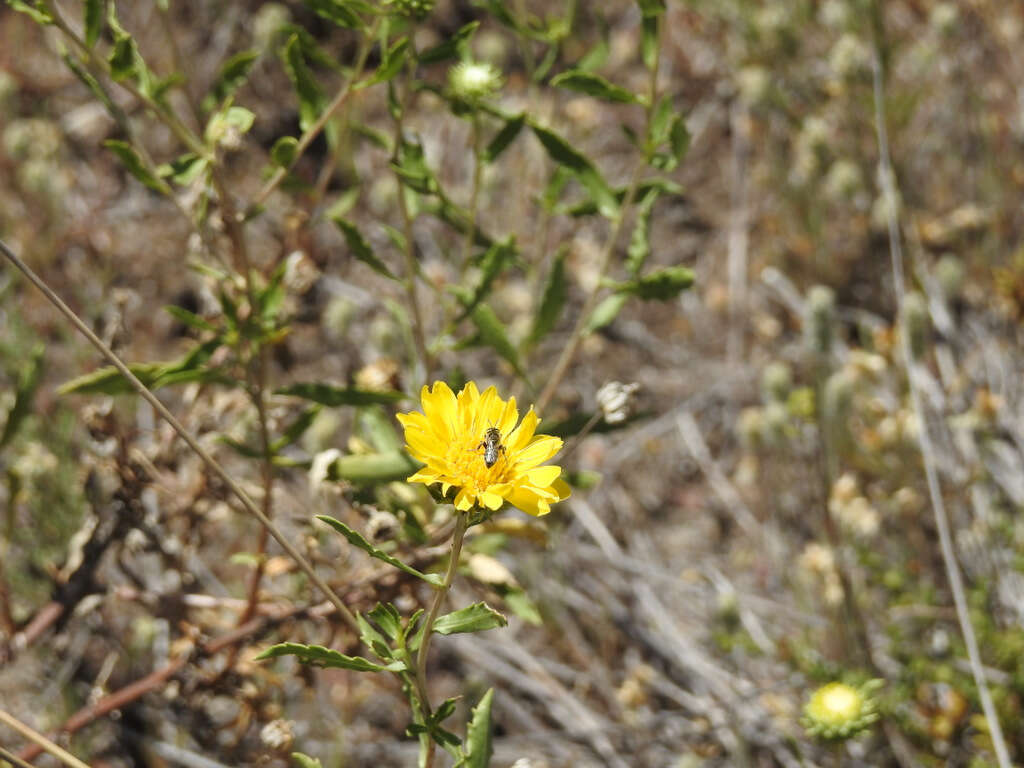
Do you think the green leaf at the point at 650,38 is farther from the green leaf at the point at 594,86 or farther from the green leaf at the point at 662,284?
the green leaf at the point at 662,284

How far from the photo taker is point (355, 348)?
457 cm

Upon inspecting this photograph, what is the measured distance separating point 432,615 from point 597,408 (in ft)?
2.98

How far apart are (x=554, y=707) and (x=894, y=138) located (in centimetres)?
287

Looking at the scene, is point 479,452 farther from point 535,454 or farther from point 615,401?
point 615,401

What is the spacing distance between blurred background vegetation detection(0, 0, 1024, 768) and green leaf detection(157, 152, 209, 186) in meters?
0.34

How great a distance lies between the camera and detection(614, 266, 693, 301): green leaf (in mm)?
2340

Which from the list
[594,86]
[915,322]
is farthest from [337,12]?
[915,322]

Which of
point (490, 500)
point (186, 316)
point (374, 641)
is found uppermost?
point (186, 316)

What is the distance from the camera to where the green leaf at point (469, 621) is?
1662 millimetres

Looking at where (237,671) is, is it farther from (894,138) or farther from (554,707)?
(894,138)

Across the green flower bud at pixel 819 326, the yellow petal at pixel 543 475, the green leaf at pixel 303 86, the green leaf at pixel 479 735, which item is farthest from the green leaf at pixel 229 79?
the green flower bud at pixel 819 326

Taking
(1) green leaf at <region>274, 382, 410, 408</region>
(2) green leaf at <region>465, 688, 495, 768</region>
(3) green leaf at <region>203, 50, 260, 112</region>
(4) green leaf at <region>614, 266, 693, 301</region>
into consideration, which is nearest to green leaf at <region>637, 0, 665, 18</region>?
(4) green leaf at <region>614, 266, 693, 301</region>

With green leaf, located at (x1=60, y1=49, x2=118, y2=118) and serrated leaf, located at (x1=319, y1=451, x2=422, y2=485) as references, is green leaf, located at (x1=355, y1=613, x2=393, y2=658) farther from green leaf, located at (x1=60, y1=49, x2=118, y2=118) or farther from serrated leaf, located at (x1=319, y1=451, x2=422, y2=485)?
green leaf, located at (x1=60, y1=49, x2=118, y2=118)

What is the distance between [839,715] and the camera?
2330 mm
